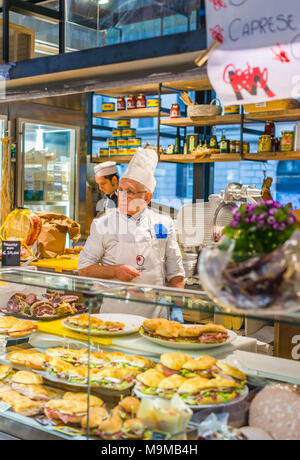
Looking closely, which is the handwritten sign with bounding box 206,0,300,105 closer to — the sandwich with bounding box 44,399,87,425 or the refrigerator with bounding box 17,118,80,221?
the sandwich with bounding box 44,399,87,425

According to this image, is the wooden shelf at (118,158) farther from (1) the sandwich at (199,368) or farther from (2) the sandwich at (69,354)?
(1) the sandwich at (199,368)

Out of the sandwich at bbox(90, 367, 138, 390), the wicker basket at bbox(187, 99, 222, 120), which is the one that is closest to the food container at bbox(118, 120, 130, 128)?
the wicker basket at bbox(187, 99, 222, 120)

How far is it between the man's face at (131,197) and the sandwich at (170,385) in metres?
1.67

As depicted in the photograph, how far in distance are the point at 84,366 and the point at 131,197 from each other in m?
1.50

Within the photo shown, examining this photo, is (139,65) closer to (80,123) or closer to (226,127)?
(226,127)

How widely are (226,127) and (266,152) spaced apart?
100 cm

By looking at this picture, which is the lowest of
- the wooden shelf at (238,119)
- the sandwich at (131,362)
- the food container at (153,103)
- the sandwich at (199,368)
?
the sandwich at (131,362)

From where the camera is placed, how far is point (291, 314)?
4.73ft

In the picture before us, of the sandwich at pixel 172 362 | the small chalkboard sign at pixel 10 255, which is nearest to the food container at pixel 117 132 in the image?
the small chalkboard sign at pixel 10 255

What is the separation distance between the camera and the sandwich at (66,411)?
66.8 inches
